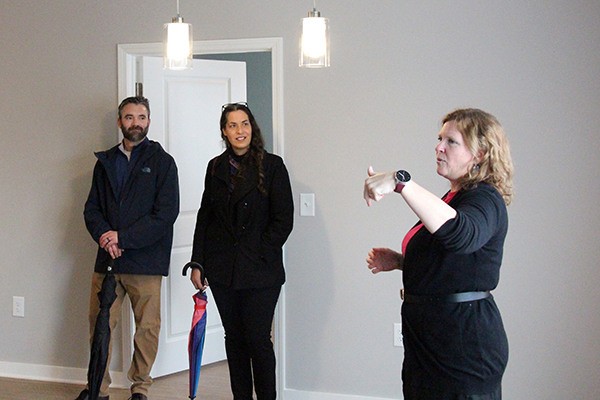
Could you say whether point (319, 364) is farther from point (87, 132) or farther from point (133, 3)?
point (133, 3)

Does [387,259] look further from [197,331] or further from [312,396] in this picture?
[312,396]

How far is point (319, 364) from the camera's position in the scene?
334cm

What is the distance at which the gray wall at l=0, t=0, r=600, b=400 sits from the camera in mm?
2998

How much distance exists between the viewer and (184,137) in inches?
150

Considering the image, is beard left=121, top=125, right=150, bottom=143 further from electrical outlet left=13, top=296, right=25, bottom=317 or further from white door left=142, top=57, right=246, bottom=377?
electrical outlet left=13, top=296, right=25, bottom=317

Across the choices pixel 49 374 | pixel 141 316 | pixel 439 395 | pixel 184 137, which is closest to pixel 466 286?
pixel 439 395

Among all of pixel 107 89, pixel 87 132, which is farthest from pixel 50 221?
pixel 107 89

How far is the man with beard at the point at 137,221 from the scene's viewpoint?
3.20 metres

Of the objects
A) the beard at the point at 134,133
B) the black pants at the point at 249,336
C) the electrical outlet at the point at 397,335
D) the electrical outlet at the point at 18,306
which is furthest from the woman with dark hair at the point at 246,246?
the electrical outlet at the point at 18,306

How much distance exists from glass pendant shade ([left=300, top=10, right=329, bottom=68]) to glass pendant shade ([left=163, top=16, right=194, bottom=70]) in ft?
1.47

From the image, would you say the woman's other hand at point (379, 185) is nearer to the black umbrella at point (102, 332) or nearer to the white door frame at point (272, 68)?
the white door frame at point (272, 68)

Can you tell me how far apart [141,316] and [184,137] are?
1166mm

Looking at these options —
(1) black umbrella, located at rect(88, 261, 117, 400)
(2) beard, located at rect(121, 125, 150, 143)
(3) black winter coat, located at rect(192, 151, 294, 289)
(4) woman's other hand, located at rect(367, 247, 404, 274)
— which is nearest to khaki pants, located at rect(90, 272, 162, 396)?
(1) black umbrella, located at rect(88, 261, 117, 400)

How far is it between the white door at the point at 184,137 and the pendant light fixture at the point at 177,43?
54.9 inches
